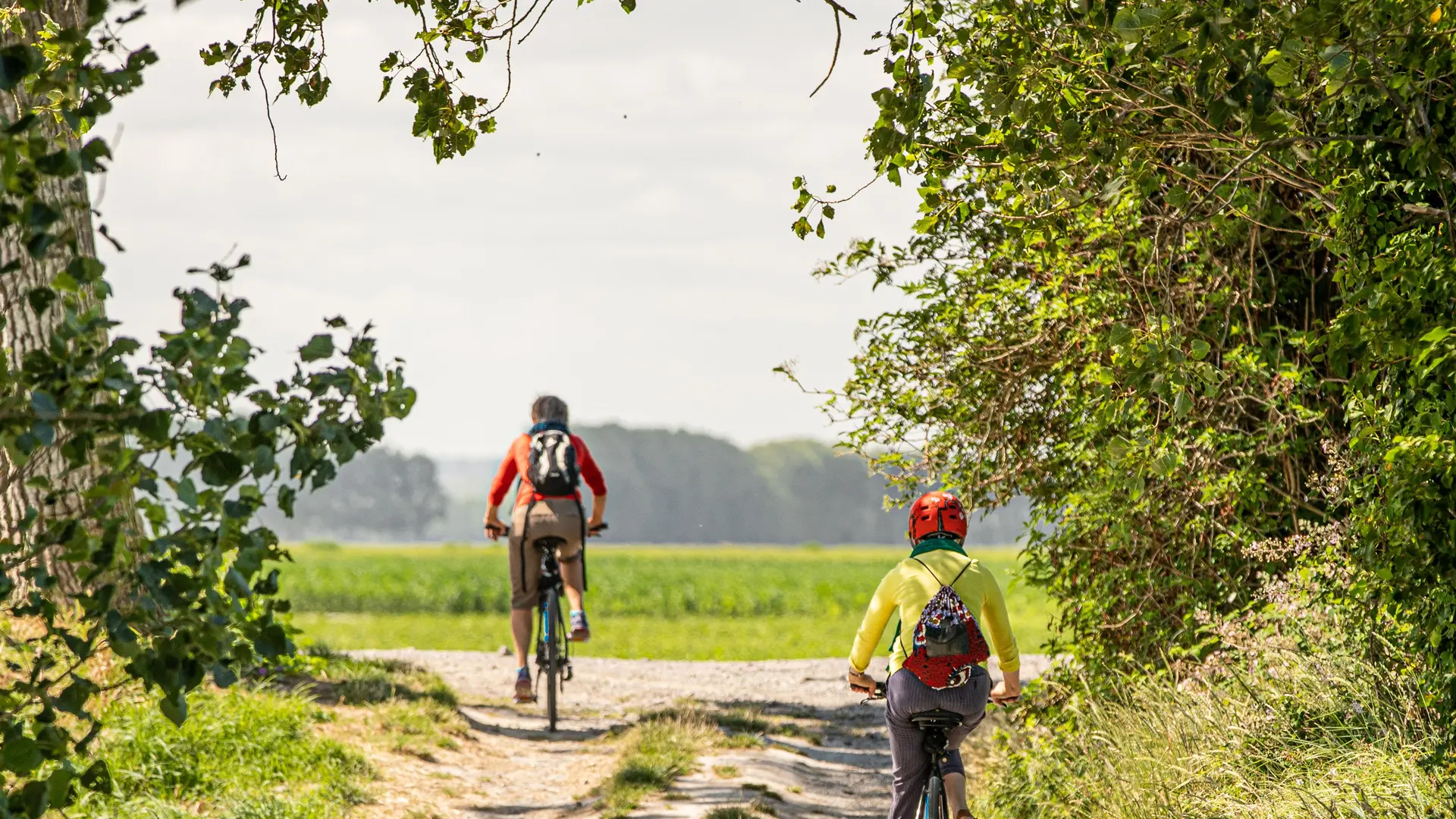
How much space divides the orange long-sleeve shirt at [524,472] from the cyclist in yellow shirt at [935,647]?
187 inches

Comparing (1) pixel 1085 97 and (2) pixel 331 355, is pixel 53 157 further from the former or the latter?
(1) pixel 1085 97

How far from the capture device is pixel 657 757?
866 cm

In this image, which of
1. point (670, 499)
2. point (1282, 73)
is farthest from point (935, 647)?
point (670, 499)

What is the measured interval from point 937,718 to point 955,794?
0.34 m

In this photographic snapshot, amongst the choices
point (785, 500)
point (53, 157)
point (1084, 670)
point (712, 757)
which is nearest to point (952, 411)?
point (1084, 670)

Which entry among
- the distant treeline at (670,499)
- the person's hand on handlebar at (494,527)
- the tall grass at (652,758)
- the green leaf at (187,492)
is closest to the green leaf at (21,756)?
the green leaf at (187,492)

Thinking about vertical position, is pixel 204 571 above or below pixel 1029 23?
below

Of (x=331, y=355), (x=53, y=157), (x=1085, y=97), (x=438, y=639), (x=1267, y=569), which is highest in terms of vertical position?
(x=1085, y=97)

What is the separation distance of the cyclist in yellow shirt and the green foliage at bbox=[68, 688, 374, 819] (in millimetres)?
3055

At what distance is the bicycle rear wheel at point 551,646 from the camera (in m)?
10.6

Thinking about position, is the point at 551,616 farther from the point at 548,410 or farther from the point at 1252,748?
the point at 1252,748

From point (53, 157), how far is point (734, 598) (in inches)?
1377

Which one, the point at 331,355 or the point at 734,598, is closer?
the point at 331,355

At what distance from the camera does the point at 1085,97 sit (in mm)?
5652
